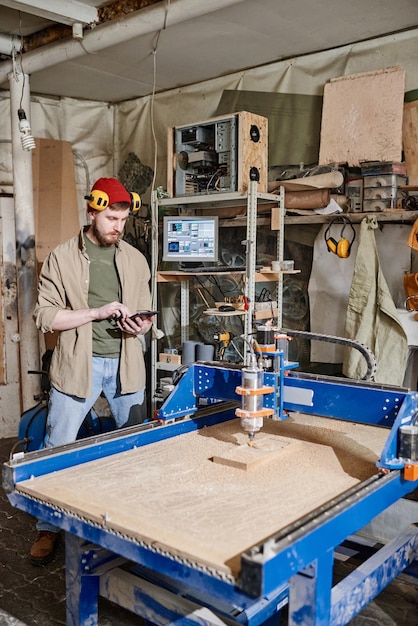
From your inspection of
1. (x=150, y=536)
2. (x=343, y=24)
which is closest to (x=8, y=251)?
(x=343, y=24)

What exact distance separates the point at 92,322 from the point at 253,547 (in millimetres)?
1578

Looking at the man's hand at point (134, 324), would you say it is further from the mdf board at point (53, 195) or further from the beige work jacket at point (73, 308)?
the mdf board at point (53, 195)

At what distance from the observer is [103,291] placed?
2545mm

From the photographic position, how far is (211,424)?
6.71 feet

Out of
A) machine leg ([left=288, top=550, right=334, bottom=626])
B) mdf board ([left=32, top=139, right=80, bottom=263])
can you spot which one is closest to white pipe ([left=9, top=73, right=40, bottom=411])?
mdf board ([left=32, top=139, right=80, bottom=263])

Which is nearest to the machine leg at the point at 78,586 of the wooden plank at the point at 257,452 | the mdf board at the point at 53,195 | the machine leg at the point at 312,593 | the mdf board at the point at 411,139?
the wooden plank at the point at 257,452

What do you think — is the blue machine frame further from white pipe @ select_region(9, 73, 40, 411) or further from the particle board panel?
white pipe @ select_region(9, 73, 40, 411)

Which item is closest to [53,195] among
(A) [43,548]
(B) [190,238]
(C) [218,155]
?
(B) [190,238]

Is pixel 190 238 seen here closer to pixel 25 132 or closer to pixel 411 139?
pixel 25 132

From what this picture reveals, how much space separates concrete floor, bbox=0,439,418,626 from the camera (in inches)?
85.6

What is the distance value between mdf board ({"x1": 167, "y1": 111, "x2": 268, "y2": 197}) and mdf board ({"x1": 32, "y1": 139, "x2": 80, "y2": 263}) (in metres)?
1.06

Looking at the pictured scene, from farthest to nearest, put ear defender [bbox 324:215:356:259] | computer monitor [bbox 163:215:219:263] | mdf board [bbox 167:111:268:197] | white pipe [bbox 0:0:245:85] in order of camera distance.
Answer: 1. computer monitor [bbox 163:215:219:263]
2. mdf board [bbox 167:111:268:197]
3. ear defender [bbox 324:215:356:259]
4. white pipe [bbox 0:0:245:85]

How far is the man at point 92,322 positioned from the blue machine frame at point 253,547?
565 millimetres

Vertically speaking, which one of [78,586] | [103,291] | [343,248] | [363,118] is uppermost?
[363,118]
